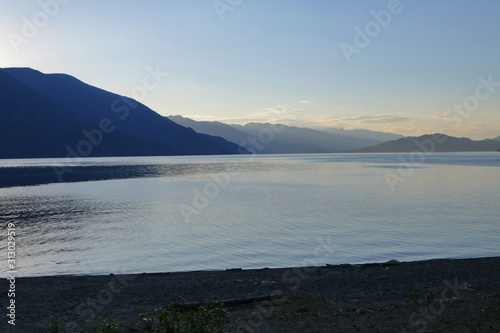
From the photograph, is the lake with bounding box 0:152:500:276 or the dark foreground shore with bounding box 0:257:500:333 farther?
the lake with bounding box 0:152:500:276

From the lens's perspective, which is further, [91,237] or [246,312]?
[91,237]

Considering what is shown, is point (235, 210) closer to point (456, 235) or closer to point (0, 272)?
point (456, 235)

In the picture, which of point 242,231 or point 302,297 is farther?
point 242,231

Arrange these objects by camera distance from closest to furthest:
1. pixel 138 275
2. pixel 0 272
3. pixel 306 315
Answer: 1. pixel 306 315
2. pixel 138 275
3. pixel 0 272

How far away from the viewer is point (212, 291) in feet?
64.8

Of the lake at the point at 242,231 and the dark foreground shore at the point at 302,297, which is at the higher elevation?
the dark foreground shore at the point at 302,297

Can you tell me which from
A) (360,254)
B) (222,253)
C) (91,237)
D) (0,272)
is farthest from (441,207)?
(0,272)

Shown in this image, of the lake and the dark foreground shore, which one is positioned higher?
the dark foreground shore

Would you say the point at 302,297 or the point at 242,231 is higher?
the point at 302,297

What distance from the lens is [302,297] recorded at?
17.5 meters

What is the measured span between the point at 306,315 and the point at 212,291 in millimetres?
6574

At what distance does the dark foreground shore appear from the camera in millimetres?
12758

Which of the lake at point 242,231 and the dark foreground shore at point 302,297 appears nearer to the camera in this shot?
the dark foreground shore at point 302,297

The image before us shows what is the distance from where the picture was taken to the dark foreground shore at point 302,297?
12.8 m
